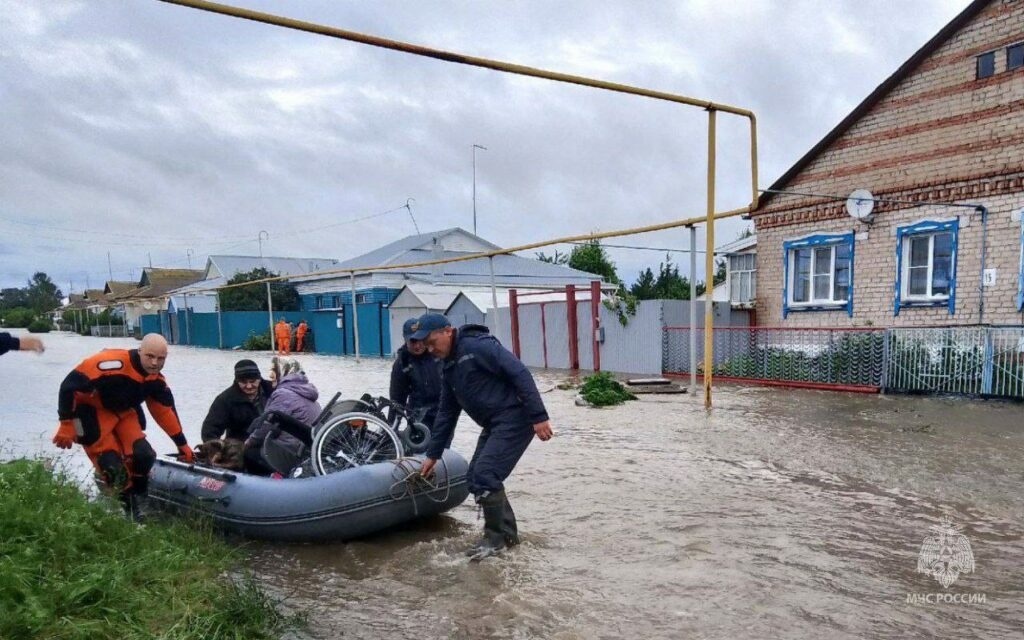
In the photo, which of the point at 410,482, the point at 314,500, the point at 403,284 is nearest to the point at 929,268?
the point at 410,482

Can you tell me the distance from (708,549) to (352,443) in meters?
2.84

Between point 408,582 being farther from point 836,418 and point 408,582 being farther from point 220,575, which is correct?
point 836,418

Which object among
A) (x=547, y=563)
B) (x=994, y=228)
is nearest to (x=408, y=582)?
(x=547, y=563)

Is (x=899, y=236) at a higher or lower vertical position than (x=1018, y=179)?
lower

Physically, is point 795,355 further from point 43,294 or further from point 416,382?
point 43,294

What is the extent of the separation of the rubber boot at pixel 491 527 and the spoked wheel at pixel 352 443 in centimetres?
94

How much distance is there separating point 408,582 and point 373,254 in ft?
119

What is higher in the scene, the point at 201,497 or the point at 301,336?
the point at 201,497

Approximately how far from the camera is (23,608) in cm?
297

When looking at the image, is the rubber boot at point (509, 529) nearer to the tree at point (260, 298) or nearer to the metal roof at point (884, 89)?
the metal roof at point (884, 89)

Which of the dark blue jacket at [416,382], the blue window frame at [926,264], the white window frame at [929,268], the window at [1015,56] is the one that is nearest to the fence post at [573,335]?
the blue window frame at [926,264]

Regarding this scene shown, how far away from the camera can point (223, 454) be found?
5.69 m

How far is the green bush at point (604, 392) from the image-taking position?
39.3ft

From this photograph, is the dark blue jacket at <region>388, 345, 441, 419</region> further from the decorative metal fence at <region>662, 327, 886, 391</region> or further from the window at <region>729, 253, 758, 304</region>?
the window at <region>729, 253, 758, 304</region>
